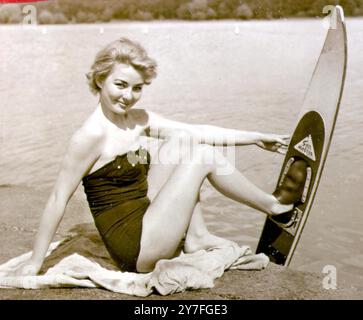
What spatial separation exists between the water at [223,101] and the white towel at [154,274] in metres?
1.42

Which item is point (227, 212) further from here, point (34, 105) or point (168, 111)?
point (34, 105)

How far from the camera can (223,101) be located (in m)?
9.38

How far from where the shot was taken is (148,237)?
246cm

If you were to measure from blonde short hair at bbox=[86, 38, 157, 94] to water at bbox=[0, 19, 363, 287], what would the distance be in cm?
215

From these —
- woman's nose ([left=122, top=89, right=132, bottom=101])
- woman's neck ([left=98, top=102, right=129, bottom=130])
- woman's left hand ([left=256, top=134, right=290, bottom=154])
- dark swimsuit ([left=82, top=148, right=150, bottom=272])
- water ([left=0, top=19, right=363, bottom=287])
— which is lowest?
water ([left=0, top=19, right=363, bottom=287])

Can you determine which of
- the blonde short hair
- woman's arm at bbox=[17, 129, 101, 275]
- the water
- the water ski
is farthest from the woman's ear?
the water

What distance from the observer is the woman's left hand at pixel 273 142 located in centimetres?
287

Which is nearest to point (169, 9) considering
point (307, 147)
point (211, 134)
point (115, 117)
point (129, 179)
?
point (307, 147)

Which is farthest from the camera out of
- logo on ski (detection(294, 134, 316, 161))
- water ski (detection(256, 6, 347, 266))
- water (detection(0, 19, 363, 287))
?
water (detection(0, 19, 363, 287))

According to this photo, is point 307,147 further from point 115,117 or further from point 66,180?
point 66,180

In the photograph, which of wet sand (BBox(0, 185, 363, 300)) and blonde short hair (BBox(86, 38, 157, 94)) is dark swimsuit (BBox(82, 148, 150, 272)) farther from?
blonde short hair (BBox(86, 38, 157, 94))

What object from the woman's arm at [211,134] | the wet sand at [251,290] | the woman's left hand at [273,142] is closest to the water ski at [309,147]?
the woman's left hand at [273,142]

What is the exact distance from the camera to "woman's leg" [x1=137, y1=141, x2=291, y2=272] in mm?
2432
